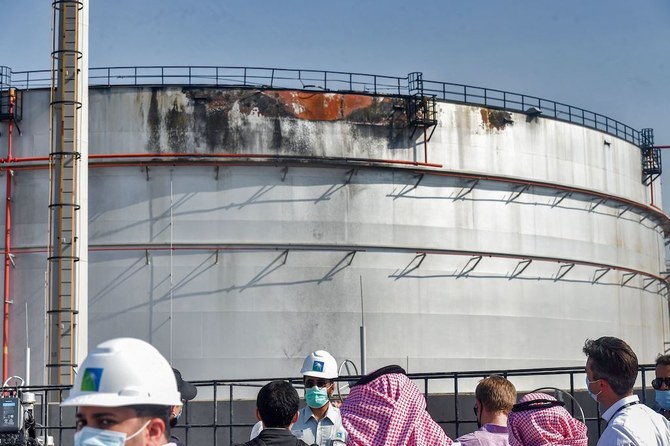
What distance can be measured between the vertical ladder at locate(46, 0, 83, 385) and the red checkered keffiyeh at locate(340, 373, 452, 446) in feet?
42.3

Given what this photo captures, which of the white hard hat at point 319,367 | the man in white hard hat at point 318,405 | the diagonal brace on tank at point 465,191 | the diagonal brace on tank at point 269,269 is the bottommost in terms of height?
the man in white hard hat at point 318,405

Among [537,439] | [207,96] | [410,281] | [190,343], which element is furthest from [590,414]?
[537,439]

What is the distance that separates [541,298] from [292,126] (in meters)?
7.80

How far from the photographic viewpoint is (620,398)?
465 cm

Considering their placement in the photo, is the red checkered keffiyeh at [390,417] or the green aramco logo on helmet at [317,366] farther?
the green aramco logo on helmet at [317,366]

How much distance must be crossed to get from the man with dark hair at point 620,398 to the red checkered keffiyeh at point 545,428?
482 mm

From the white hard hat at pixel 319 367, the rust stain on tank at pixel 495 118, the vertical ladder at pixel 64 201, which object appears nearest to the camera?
the white hard hat at pixel 319 367

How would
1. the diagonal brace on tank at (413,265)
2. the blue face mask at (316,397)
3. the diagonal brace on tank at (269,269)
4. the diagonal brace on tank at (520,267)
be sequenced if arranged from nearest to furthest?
the blue face mask at (316,397), the diagonal brace on tank at (269,269), the diagonal brace on tank at (413,265), the diagonal brace on tank at (520,267)

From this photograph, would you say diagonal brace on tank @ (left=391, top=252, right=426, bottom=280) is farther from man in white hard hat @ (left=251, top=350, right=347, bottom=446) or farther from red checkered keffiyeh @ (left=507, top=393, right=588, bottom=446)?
red checkered keffiyeh @ (left=507, top=393, right=588, bottom=446)

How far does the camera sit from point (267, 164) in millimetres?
23969

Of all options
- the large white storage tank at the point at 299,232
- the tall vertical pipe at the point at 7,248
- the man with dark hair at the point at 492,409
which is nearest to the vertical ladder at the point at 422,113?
the large white storage tank at the point at 299,232

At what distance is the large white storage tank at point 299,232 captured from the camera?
23.2 metres

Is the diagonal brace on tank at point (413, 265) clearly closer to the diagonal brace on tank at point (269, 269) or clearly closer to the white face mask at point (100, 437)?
the diagonal brace on tank at point (269, 269)

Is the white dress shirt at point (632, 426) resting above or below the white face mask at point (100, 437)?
below
